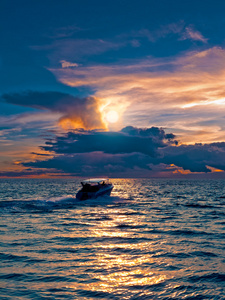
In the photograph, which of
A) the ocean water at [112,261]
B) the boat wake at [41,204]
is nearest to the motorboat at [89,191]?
the boat wake at [41,204]

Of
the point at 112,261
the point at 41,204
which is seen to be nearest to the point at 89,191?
the point at 41,204

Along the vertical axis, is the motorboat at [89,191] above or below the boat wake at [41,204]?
Answer: above

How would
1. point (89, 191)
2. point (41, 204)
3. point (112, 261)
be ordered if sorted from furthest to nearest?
1. point (89, 191)
2. point (41, 204)
3. point (112, 261)

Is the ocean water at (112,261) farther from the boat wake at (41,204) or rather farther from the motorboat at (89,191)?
the motorboat at (89,191)

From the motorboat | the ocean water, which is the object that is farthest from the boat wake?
the ocean water

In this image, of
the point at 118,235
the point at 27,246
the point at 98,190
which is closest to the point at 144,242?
the point at 118,235

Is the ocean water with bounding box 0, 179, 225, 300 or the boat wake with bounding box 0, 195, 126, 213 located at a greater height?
the ocean water with bounding box 0, 179, 225, 300

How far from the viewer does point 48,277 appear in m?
13.0

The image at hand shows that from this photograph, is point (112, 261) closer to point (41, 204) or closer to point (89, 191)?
point (41, 204)

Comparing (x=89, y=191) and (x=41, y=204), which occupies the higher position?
(x=89, y=191)

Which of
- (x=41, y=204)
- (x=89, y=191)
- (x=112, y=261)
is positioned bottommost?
(x=41, y=204)

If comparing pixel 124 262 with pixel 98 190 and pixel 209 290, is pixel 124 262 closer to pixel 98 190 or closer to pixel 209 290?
pixel 209 290

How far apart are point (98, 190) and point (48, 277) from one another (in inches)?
1642

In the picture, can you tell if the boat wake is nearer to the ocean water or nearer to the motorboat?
the motorboat
